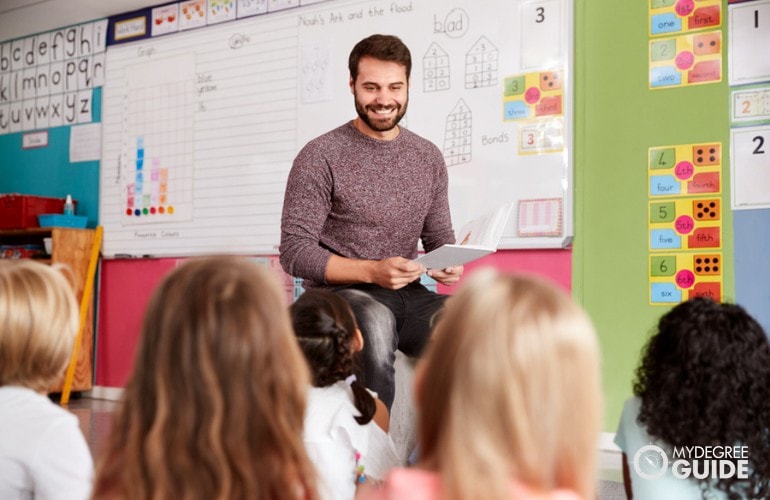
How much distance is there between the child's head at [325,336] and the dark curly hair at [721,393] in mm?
623

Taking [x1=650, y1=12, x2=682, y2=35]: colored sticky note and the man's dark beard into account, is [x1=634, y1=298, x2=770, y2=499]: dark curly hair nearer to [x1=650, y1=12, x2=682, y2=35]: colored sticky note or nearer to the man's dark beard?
the man's dark beard

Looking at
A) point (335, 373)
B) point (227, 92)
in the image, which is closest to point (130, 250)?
point (227, 92)

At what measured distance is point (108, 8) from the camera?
4242 mm

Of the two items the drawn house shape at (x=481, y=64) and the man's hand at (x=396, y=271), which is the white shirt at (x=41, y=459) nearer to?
the man's hand at (x=396, y=271)

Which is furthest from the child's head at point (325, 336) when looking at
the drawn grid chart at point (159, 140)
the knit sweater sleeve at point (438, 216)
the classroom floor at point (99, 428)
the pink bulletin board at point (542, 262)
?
the drawn grid chart at point (159, 140)

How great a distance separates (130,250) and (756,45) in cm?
320

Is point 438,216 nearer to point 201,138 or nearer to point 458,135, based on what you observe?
point 458,135

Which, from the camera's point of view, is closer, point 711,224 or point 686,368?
point 686,368

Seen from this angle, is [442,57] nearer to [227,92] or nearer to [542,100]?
[542,100]

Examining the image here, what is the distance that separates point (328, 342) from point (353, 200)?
0.59 m

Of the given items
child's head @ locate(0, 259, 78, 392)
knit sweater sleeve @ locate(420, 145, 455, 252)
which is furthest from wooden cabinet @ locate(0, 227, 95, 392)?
child's head @ locate(0, 259, 78, 392)

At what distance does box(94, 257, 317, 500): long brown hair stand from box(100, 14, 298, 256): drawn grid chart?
2.87 meters

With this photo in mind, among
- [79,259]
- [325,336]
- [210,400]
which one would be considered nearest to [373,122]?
[325,336]

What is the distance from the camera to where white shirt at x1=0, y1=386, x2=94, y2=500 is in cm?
102
